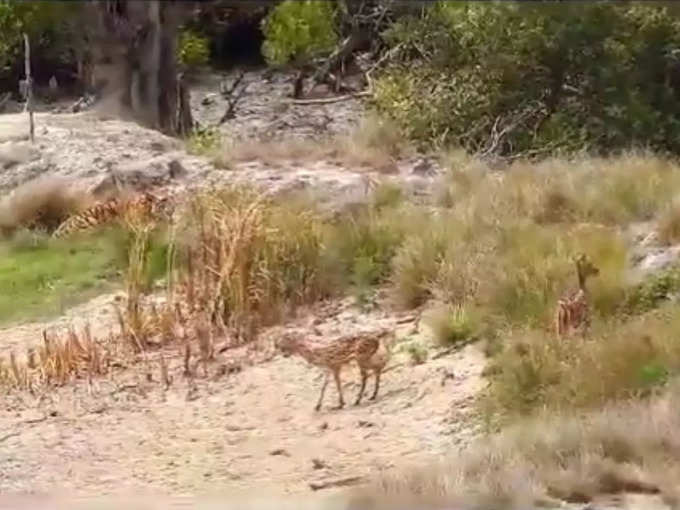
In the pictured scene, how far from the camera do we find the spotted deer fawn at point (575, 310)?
5770mm

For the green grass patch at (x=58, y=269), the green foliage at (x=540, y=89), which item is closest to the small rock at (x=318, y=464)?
the green grass patch at (x=58, y=269)

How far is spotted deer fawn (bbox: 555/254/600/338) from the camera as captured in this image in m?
5.77

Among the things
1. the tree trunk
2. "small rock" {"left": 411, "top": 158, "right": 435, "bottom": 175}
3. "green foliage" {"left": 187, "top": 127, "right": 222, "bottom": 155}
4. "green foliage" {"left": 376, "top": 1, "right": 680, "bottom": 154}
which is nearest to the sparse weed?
"green foliage" {"left": 187, "top": 127, "right": 222, "bottom": 155}

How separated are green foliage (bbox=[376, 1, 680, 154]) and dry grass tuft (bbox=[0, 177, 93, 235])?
252 centimetres

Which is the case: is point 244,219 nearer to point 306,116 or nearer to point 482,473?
point 482,473

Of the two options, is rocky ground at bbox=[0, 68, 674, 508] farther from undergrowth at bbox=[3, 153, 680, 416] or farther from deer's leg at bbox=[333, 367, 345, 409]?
undergrowth at bbox=[3, 153, 680, 416]

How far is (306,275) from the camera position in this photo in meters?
7.39

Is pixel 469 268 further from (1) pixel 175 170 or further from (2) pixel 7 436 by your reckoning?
(1) pixel 175 170

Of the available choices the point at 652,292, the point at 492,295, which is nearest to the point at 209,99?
the point at 492,295

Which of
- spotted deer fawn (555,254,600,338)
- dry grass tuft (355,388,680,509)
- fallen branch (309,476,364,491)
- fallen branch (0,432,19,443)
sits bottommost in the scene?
fallen branch (0,432,19,443)

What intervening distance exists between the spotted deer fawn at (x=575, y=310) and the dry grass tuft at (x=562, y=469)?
1.35 m

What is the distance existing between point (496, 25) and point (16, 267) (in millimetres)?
3848

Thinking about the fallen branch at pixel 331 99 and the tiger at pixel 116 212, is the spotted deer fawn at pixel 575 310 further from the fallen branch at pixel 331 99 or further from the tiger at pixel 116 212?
the fallen branch at pixel 331 99

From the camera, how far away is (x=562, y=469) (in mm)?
3982
